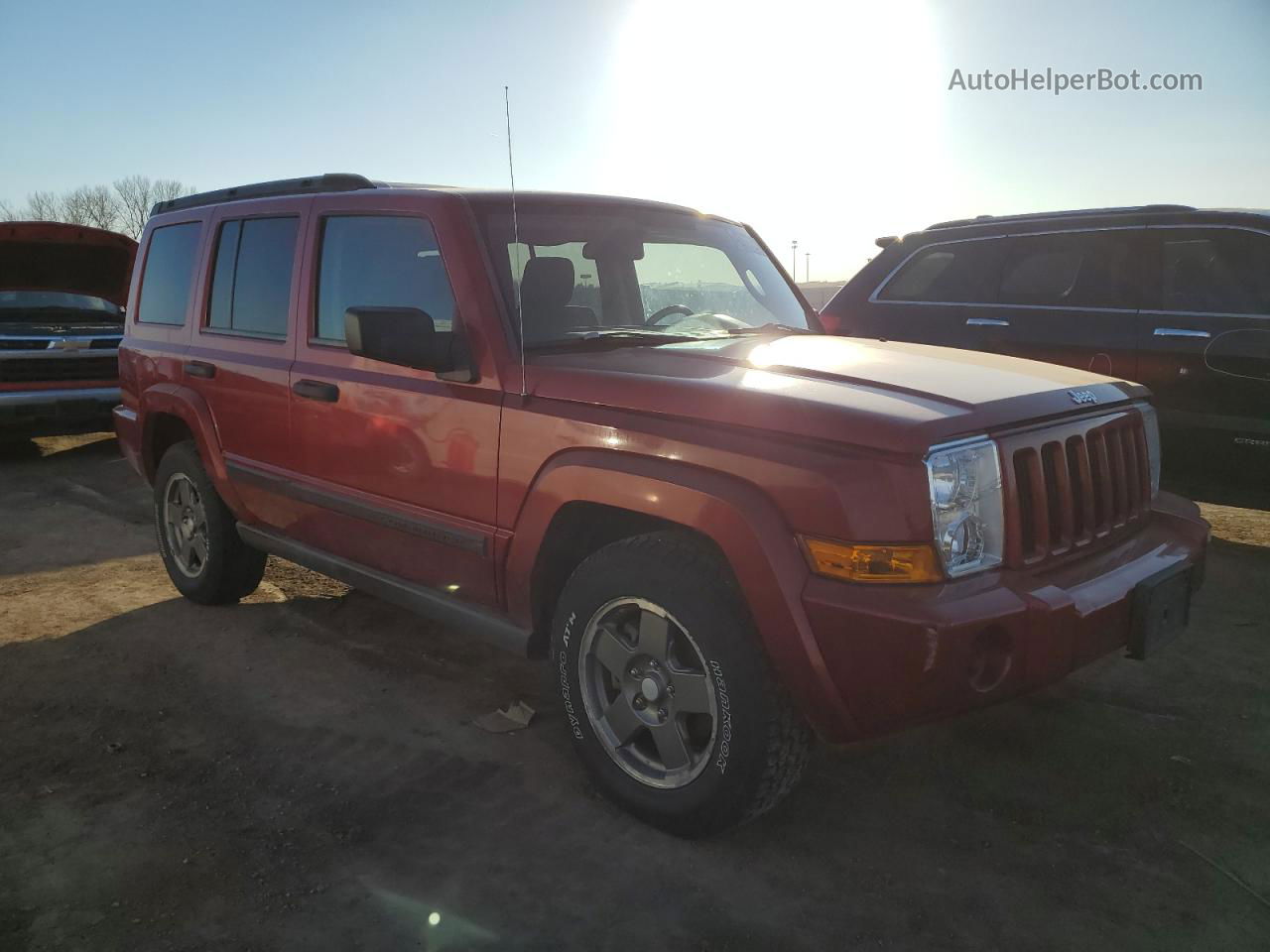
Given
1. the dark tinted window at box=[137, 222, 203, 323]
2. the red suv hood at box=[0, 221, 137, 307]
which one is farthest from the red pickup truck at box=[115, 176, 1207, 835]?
the red suv hood at box=[0, 221, 137, 307]

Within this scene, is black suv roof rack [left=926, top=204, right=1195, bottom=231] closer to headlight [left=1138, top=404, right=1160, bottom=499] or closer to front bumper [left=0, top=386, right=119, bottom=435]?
headlight [left=1138, top=404, right=1160, bottom=499]

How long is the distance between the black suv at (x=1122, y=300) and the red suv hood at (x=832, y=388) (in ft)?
4.73

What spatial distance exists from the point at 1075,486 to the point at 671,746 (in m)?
1.35

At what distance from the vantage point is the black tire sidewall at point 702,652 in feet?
8.16

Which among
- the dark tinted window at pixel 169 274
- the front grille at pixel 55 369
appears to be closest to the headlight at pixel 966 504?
the dark tinted window at pixel 169 274

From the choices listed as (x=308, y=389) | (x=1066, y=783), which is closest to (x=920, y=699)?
(x=1066, y=783)

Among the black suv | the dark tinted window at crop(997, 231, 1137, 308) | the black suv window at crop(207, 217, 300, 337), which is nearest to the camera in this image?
the black suv window at crop(207, 217, 300, 337)

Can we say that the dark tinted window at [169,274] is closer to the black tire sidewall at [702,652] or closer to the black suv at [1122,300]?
the black tire sidewall at [702,652]

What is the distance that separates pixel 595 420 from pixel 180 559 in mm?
3087

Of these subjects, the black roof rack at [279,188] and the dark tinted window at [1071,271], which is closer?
the black roof rack at [279,188]

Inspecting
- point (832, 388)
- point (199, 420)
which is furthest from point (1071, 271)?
point (199, 420)

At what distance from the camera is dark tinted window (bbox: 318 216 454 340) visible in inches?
129

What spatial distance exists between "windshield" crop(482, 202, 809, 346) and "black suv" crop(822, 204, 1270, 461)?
2.24ft

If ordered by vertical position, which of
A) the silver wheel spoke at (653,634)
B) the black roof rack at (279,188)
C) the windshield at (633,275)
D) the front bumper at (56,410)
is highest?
the black roof rack at (279,188)
